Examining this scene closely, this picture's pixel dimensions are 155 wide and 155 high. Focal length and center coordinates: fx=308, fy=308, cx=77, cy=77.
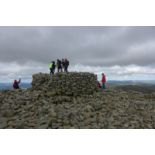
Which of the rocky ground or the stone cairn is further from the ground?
the stone cairn

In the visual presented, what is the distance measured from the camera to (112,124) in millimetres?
19891

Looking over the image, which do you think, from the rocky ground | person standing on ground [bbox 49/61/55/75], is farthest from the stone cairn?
person standing on ground [bbox 49/61/55/75]

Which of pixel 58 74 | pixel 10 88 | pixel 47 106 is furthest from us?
pixel 10 88

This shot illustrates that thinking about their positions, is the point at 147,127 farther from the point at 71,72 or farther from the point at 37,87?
the point at 37,87

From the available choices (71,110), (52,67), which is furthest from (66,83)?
(71,110)

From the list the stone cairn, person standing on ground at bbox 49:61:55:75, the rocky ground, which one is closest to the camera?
the rocky ground

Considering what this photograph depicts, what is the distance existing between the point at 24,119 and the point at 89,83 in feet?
30.3


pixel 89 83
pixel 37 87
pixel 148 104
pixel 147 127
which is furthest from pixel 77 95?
pixel 147 127

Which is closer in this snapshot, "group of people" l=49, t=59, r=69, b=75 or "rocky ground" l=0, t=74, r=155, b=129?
"rocky ground" l=0, t=74, r=155, b=129

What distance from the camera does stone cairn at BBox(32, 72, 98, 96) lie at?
2605cm

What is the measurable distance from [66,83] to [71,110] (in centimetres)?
466

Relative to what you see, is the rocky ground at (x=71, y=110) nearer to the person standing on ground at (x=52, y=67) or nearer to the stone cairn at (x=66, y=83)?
the stone cairn at (x=66, y=83)

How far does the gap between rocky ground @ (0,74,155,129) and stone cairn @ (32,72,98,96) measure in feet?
0.62

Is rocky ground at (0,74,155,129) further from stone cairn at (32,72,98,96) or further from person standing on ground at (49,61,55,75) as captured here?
person standing on ground at (49,61,55,75)
